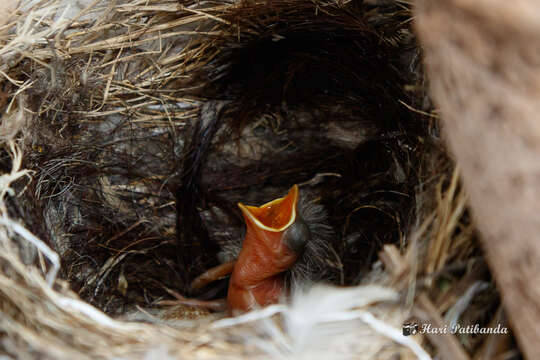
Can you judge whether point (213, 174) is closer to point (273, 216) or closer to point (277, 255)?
point (273, 216)

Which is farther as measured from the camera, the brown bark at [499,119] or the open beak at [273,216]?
the open beak at [273,216]

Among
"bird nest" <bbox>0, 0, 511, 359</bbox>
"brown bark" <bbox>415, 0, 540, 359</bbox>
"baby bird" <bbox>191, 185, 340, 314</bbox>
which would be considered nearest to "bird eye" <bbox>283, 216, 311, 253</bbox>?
"baby bird" <bbox>191, 185, 340, 314</bbox>

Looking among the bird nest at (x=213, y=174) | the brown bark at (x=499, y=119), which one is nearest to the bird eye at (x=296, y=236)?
the bird nest at (x=213, y=174)

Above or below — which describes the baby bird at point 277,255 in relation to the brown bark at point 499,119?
below

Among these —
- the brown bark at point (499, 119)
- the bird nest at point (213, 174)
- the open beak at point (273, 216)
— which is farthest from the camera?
the open beak at point (273, 216)

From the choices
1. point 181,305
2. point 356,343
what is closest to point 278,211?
point 181,305

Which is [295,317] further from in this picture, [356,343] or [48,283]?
[48,283]

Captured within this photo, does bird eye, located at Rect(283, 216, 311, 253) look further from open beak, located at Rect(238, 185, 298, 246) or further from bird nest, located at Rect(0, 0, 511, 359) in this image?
bird nest, located at Rect(0, 0, 511, 359)

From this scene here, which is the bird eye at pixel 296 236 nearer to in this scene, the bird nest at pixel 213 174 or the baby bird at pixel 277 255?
the baby bird at pixel 277 255
